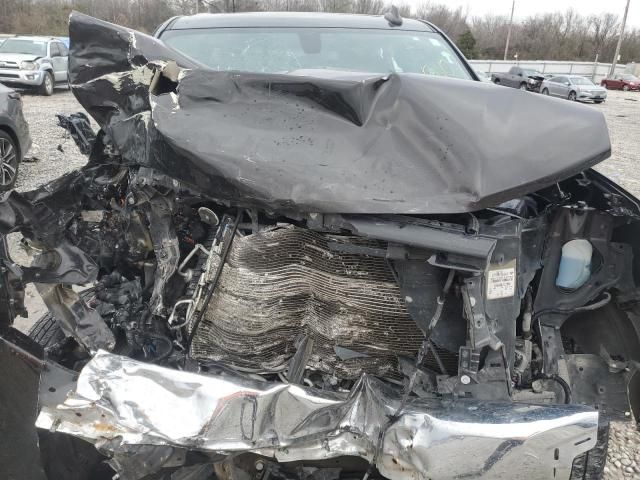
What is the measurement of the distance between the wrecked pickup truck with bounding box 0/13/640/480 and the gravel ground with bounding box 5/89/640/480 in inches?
23.3

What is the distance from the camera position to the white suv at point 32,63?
43.2ft

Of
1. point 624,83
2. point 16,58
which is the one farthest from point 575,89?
point 16,58

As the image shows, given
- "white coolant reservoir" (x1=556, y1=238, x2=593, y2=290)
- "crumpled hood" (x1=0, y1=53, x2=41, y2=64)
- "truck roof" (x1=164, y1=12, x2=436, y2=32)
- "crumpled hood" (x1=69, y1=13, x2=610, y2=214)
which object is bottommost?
"crumpled hood" (x1=0, y1=53, x2=41, y2=64)

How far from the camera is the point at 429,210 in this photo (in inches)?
56.8

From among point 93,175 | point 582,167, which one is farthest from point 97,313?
A: point 582,167

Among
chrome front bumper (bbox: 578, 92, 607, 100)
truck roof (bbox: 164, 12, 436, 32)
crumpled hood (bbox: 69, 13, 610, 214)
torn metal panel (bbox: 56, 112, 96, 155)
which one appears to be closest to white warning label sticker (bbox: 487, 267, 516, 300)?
crumpled hood (bbox: 69, 13, 610, 214)

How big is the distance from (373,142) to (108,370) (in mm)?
1105

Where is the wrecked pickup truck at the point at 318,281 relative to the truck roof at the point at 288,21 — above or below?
below

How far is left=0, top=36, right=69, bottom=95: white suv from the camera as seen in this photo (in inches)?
518

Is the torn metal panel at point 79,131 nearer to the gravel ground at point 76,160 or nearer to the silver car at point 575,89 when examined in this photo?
the gravel ground at point 76,160

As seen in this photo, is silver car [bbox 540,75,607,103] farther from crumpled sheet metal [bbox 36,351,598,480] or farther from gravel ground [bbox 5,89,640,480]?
crumpled sheet metal [bbox 36,351,598,480]

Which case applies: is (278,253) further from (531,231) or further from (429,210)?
(531,231)

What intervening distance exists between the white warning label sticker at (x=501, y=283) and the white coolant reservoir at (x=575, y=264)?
380 mm

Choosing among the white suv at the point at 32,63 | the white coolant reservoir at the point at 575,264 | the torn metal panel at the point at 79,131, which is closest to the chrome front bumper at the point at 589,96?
the white suv at the point at 32,63
